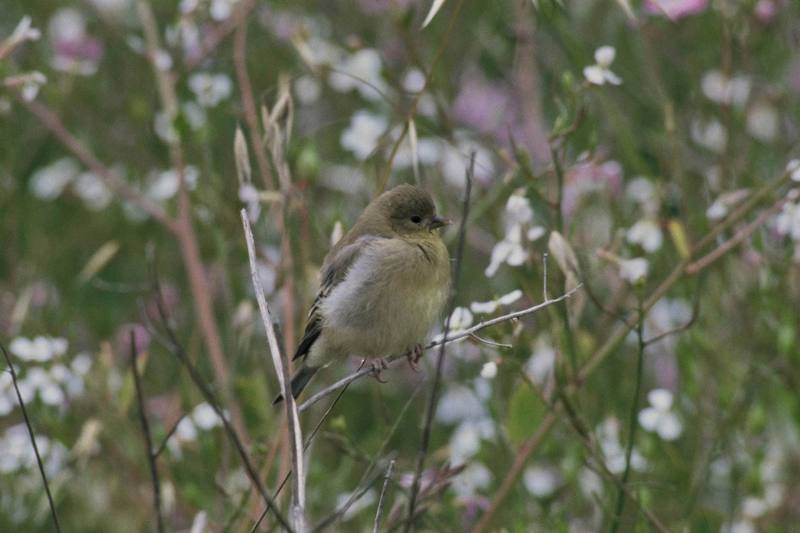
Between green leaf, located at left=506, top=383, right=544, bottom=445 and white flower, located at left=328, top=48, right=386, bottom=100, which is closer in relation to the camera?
green leaf, located at left=506, top=383, right=544, bottom=445

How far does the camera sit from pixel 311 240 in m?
4.12

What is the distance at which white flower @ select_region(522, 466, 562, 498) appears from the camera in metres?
3.49

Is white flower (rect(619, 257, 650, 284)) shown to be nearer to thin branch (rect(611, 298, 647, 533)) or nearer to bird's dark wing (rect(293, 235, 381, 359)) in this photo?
thin branch (rect(611, 298, 647, 533))

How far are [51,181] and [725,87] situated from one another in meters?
2.74

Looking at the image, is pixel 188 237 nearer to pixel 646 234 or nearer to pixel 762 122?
pixel 646 234

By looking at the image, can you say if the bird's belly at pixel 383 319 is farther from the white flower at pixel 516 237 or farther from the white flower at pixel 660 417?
the white flower at pixel 660 417

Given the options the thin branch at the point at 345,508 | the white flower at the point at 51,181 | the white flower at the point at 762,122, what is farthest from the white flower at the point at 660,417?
the white flower at the point at 51,181

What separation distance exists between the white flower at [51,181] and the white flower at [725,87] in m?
2.48

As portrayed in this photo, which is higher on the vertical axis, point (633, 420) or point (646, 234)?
point (633, 420)

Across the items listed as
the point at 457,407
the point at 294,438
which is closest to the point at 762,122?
the point at 457,407

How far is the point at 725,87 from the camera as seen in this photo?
3416 millimetres

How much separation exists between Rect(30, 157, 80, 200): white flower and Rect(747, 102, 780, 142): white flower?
2.64 meters

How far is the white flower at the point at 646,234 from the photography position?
334 cm

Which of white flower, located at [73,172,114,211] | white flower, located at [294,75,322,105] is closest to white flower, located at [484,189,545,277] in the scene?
white flower, located at [294,75,322,105]
